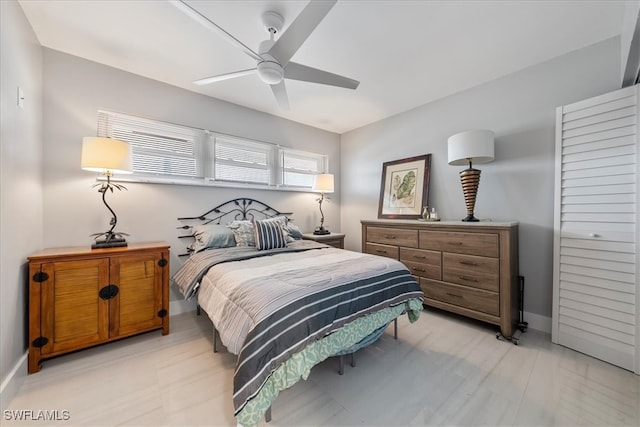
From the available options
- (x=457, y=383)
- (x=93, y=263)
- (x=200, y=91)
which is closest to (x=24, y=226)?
(x=93, y=263)

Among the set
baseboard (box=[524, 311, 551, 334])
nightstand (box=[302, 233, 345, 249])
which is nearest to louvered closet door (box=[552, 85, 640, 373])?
baseboard (box=[524, 311, 551, 334])

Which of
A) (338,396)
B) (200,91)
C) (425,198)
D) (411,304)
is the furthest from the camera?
(425,198)

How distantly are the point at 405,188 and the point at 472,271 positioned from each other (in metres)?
1.54

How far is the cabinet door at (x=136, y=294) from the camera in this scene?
Result: 6.91ft

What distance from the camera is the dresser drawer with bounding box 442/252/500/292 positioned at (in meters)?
2.33

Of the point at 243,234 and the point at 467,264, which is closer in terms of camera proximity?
the point at 467,264

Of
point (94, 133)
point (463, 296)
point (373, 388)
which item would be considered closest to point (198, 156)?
point (94, 133)

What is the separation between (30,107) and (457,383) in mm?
4002

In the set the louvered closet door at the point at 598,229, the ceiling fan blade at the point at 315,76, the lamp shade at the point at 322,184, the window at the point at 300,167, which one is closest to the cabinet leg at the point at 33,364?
the ceiling fan blade at the point at 315,76

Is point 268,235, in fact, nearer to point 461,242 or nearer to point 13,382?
point 13,382

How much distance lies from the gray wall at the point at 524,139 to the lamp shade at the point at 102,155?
3613mm

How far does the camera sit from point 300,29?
1.55m

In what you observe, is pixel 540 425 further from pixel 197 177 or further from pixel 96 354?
pixel 197 177

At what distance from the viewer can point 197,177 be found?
10.2 ft
